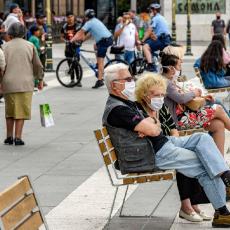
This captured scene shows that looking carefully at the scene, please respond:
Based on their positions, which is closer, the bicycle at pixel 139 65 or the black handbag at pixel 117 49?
the black handbag at pixel 117 49

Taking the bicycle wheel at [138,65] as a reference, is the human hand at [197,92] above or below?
above

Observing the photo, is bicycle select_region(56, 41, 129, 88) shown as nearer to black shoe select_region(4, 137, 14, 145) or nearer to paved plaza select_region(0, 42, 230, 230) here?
paved plaza select_region(0, 42, 230, 230)

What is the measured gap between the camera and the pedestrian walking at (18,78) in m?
12.4

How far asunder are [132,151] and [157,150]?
0.69ft

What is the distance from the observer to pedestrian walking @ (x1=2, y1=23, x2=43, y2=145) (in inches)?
487

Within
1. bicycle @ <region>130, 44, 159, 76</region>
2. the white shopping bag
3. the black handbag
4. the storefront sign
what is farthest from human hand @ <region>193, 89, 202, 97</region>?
the storefront sign

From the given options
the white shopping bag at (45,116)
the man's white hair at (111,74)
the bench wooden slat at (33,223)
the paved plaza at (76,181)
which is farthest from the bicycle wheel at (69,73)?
the bench wooden slat at (33,223)

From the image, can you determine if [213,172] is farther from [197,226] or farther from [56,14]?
[56,14]

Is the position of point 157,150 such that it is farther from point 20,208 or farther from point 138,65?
point 138,65

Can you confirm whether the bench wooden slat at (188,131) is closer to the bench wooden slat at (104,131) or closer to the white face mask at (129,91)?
the white face mask at (129,91)

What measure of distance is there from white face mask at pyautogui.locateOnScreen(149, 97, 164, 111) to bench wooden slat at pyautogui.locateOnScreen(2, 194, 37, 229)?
2.42m

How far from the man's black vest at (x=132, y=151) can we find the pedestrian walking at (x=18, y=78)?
482cm

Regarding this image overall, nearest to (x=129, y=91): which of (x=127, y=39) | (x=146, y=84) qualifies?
(x=146, y=84)

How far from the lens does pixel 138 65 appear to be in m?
23.6
